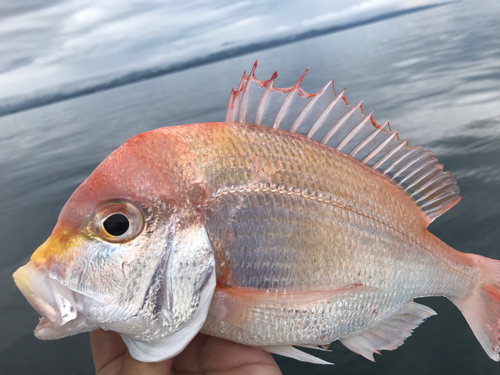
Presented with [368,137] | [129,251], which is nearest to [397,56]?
[368,137]

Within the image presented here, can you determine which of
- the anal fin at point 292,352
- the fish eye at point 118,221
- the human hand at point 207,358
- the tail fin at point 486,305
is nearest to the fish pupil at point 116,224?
the fish eye at point 118,221

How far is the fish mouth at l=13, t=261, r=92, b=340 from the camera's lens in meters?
0.93

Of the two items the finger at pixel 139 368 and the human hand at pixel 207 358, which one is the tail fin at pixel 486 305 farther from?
the finger at pixel 139 368

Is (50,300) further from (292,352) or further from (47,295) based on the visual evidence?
(292,352)

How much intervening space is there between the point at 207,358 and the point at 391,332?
0.94 m

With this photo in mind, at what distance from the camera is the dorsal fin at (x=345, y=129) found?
52.6 inches

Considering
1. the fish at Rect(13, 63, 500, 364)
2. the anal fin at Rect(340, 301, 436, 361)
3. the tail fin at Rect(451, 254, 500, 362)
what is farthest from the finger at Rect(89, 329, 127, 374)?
the tail fin at Rect(451, 254, 500, 362)

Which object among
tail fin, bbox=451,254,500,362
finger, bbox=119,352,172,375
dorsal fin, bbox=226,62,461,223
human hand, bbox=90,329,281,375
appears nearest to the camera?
finger, bbox=119,352,172,375

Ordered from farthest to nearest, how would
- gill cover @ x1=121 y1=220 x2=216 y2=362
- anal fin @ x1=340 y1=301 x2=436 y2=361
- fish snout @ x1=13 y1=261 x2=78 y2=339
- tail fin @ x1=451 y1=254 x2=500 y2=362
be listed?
tail fin @ x1=451 y1=254 x2=500 y2=362 → anal fin @ x1=340 y1=301 x2=436 y2=361 → gill cover @ x1=121 y1=220 x2=216 y2=362 → fish snout @ x1=13 y1=261 x2=78 y2=339

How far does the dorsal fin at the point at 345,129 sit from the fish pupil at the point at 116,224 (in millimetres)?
604

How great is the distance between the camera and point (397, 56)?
1442cm

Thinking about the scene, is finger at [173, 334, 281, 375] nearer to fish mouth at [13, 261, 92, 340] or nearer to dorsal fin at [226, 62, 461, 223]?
fish mouth at [13, 261, 92, 340]

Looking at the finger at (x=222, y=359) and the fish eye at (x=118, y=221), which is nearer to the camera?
the fish eye at (x=118, y=221)

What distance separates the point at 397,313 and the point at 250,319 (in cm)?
84
